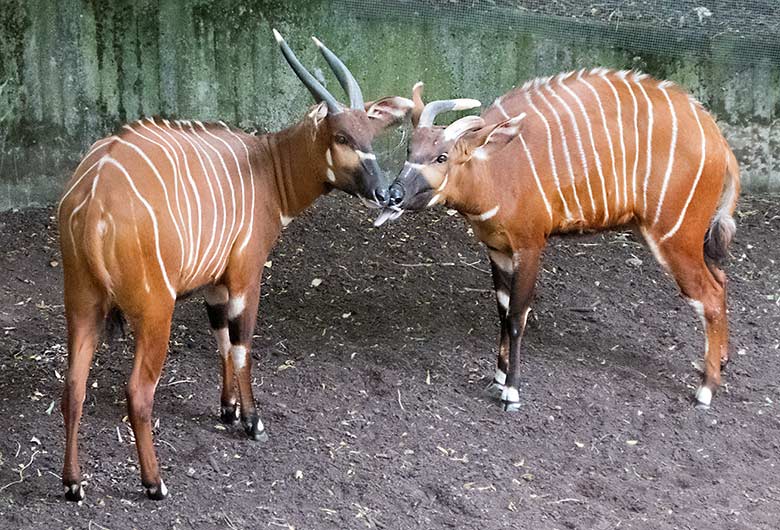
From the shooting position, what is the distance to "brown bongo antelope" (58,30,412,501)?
13.2 ft

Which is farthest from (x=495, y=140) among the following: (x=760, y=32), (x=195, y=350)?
(x=760, y=32)

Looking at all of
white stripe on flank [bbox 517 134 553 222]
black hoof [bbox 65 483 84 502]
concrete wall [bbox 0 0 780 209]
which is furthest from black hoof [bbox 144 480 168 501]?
concrete wall [bbox 0 0 780 209]

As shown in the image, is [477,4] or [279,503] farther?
[477,4]

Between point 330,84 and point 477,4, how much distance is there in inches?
45.5

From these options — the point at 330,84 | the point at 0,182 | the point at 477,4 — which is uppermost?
the point at 477,4

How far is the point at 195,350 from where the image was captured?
569 cm

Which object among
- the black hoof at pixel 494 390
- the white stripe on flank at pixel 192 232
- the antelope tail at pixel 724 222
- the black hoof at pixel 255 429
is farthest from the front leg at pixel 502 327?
the white stripe on flank at pixel 192 232

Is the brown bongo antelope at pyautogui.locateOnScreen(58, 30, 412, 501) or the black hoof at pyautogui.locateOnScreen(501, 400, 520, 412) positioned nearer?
the brown bongo antelope at pyautogui.locateOnScreen(58, 30, 412, 501)

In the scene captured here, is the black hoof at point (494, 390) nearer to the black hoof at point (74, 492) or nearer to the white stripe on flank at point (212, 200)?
the white stripe on flank at point (212, 200)

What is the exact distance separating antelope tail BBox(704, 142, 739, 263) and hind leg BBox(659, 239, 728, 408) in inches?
5.6

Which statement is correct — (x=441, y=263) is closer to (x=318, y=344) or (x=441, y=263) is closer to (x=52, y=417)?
(x=318, y=344)

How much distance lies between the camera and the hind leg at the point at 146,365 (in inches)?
161

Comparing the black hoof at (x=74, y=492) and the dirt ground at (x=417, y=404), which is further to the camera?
the dirt ground at (x=417, y=404)

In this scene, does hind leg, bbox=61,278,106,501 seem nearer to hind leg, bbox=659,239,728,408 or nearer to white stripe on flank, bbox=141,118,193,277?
white stripe on flank, bbox=141,118,193,277
